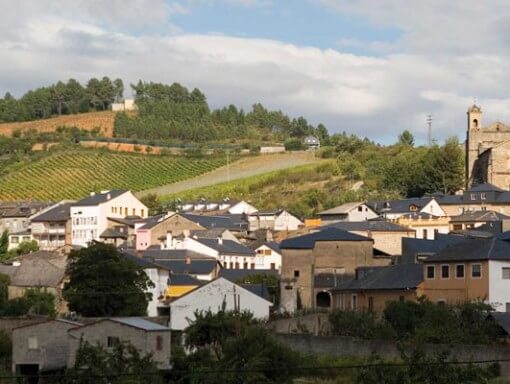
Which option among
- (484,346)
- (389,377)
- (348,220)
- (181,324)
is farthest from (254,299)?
(348,220)

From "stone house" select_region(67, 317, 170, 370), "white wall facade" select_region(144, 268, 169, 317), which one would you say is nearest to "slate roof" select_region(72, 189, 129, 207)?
A: "white wall facade" select_region(144, 268, 169, 317)

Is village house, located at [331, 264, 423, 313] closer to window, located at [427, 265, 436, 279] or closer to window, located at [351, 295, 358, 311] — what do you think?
window, located at [351, 295, 358, 311]

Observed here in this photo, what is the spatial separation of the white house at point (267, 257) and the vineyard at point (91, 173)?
158ft

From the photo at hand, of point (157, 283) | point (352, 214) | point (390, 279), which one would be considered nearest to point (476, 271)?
point (390, 279)

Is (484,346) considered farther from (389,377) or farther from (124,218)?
(124,218)

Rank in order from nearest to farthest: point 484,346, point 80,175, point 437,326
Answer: point 484,346 < point 437,326 < point 80,175

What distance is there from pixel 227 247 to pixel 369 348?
40.5 m

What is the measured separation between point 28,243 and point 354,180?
1429 inches

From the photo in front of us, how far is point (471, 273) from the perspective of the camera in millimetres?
64438

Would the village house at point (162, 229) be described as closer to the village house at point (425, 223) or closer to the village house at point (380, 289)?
the village house at point (425, 223)

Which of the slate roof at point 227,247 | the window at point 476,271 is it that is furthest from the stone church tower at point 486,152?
the window at point 476,271

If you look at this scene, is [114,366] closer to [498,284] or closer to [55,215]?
[498,284]

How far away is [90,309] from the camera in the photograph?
223ft

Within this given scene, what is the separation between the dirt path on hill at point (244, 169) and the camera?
149500 mm
